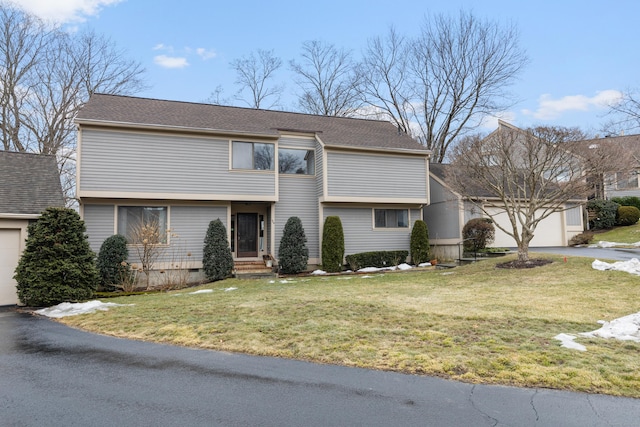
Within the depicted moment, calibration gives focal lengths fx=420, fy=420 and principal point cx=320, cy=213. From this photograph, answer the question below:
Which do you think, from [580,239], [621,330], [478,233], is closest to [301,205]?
[478,233]

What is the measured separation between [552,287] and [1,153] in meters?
18.1

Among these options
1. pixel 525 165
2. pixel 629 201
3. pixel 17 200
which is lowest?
pixel 17 200

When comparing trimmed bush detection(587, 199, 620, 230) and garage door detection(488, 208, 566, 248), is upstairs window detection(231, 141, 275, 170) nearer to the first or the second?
garage door detection(488, 208, 566, 248)

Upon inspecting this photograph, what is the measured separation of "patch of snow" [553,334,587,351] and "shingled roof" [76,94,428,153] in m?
12.0

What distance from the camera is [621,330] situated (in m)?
6.12

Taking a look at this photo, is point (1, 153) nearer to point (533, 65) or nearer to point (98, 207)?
point (98, 207)

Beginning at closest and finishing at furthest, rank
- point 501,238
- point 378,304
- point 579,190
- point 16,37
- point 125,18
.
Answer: point 378,304, point 579,190, point 125,18, point 501,238, point 16,37

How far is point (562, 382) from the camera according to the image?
4.43 m

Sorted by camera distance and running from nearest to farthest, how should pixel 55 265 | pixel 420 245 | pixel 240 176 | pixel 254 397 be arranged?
pixel 254 397 < pixel 55 265 < pixel 240 176 < pixel 420 245

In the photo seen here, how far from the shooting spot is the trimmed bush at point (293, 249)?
51.6 ft

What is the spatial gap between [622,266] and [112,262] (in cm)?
1490

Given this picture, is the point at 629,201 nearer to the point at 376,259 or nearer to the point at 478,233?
the point at 478,233

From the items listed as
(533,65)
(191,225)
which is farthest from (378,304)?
(533,65)

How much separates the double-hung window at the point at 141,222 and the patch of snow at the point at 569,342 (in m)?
12.4
